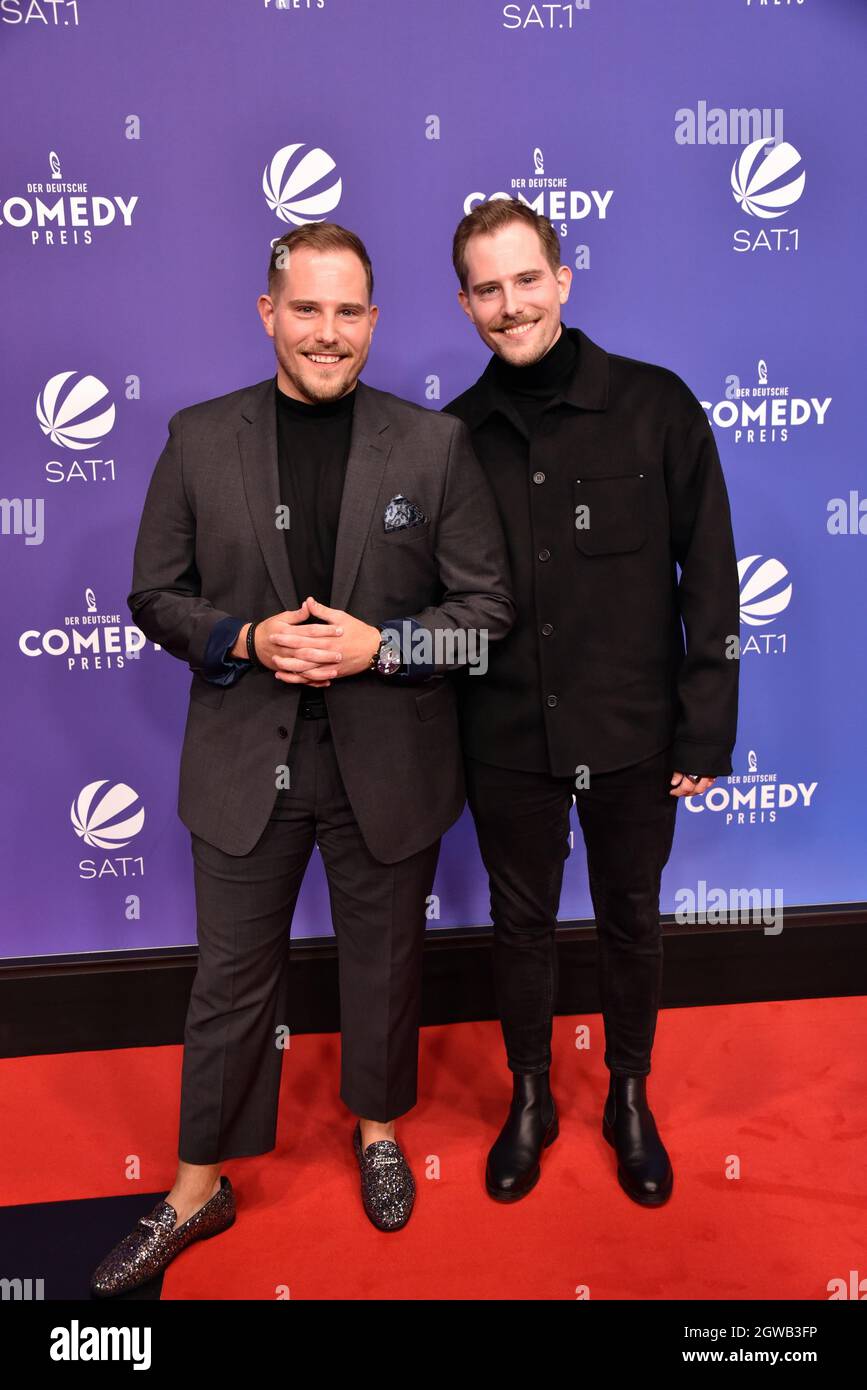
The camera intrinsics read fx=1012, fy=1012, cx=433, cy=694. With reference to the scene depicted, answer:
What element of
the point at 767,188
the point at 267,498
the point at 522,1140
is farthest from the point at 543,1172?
the point at 767,188

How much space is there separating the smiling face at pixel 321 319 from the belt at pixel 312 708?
0.57m

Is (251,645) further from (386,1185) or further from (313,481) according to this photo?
(386,1185)

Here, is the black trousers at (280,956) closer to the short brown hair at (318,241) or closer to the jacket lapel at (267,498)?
the jacket lapel at (267,498)

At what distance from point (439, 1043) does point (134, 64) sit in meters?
2.65

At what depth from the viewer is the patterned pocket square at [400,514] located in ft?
6.27

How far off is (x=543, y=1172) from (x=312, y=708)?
1195mm

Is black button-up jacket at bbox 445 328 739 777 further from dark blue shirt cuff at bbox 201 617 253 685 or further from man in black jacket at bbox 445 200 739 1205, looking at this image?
dark blue shirt cuff at bbox 201 617 253 685

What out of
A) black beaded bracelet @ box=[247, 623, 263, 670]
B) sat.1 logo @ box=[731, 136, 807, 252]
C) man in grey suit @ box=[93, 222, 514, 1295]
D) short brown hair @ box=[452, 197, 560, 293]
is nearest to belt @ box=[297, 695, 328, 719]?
man in grey suit @ box=[93, 222, 514, 1295]

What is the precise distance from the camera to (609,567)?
2.04 meters

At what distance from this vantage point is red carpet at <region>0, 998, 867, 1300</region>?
199cm

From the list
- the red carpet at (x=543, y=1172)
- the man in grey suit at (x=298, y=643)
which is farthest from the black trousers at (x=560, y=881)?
the red carpet at (x=543, y=1172)

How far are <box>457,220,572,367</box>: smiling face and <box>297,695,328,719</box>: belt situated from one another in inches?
29.9
